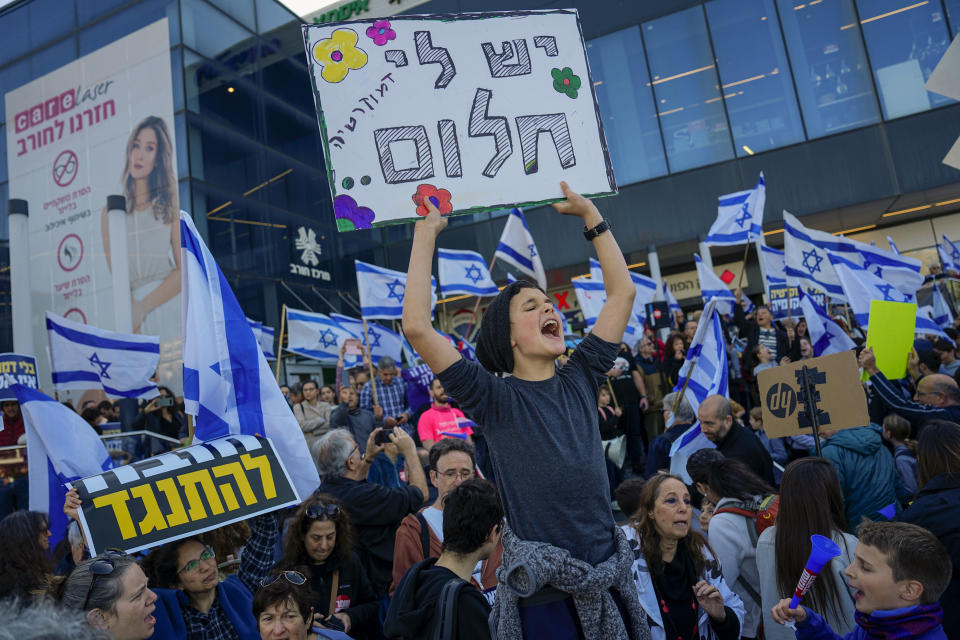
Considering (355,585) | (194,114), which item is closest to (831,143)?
(194,114)

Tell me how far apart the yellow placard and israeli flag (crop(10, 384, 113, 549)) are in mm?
6525

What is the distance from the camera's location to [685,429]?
6.43 m

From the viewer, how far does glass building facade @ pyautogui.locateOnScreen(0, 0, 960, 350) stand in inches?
722

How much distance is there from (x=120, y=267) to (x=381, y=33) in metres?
12.0

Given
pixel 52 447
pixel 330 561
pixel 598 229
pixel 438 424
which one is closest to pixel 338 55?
pixel 598 229

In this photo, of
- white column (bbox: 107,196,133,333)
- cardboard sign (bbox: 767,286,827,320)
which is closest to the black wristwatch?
cardboard sign (bbox: 767,286,827,320)

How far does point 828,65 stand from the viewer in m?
18.7

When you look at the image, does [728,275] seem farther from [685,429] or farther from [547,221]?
[685,429]

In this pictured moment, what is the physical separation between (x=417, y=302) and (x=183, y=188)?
18.0 metres

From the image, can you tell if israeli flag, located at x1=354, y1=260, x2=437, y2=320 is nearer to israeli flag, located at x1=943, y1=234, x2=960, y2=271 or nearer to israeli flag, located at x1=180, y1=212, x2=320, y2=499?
israeli flag, located at x1=180, y1=212, x2=320, y2=499

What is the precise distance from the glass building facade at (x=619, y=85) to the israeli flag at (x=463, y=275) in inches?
361

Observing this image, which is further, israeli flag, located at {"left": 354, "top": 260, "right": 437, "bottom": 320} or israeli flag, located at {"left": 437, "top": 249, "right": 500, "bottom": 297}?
israeli flag, located at {"left": 437, "top": 249, "right": 500, "bottom": 297}

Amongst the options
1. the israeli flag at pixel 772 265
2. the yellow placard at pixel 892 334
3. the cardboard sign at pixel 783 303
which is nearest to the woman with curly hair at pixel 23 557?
the yellow placard at pixel 892 334

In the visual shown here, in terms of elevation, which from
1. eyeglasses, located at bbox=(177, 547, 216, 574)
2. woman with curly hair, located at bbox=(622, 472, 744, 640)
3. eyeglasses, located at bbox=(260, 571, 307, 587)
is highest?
eyeglasses, located at bbox=(177, 547, 216, 574)
